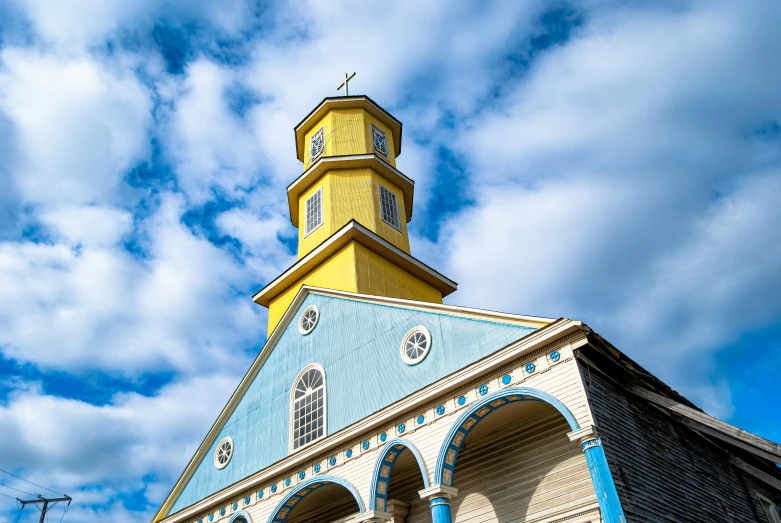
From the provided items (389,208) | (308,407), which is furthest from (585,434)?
(389,208)

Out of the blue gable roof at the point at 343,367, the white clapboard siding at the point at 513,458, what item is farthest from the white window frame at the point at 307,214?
the white clapboard siding at the point at 513,458

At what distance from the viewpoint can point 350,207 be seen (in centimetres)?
2388

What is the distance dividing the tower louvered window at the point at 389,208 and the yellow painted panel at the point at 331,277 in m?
3.06

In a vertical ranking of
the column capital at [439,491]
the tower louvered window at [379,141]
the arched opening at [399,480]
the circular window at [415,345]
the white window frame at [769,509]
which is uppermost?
the tower louvered window at [379,141]

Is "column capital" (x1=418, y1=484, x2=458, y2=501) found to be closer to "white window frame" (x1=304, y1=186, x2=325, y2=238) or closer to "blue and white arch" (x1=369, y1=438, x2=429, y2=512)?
"blue and white arch" (x1=369, y1=438, x2=429, y2=512)

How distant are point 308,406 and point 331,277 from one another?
5.10 metres

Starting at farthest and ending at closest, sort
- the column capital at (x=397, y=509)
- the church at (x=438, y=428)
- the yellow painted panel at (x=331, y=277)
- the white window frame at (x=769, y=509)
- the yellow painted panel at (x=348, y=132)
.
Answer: the yellow painted panel at (x=348, y=132) < the yellow painted panel at (x=331, y=277) < the white window frame at (x=769, y=509) < the column capital at (x=397, y=509) < the church at (x=438, y=428)

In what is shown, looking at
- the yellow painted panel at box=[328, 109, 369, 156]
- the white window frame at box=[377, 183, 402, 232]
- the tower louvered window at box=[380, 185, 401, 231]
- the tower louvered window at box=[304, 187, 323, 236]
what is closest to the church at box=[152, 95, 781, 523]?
the white window frame at box=[377, 183, 402, 232]

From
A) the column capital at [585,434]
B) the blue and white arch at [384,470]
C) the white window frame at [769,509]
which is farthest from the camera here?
the white window frame at [769,509]

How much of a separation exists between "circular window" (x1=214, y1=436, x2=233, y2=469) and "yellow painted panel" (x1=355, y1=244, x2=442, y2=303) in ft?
20.6

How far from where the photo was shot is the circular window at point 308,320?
19391 millimetres

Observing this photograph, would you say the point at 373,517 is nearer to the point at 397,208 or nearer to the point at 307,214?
the point at 397,208

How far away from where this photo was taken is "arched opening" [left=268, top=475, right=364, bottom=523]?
52.9 feet

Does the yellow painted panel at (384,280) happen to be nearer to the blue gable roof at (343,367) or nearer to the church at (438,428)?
the church at (438,428)
